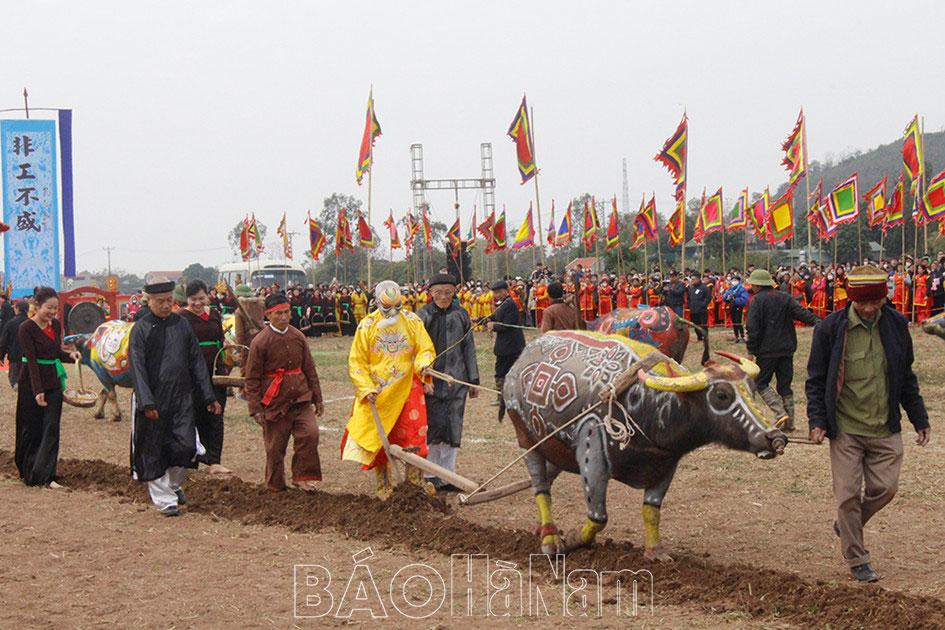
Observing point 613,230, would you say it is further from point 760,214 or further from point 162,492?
point 162,492

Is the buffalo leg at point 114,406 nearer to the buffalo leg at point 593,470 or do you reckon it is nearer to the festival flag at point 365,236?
the buffalo leg at point 593,470

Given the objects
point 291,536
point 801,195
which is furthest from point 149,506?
point 801,195

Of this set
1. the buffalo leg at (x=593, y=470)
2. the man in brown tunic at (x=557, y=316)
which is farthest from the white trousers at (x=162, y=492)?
the man in brown tunic at (x=557, y=316)

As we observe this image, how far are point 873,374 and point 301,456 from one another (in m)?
4.59

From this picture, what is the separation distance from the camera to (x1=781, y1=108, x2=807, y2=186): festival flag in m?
21.4

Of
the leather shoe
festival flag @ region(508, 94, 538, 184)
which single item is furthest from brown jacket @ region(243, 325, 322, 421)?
festival flag @ region(508, 94, 538, 184)

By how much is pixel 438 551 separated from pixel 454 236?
82.8 feet

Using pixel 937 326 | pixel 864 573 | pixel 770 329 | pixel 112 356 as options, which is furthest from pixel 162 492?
pixel 770 329

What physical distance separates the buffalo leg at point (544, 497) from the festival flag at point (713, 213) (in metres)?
18.7

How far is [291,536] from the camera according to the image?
266 inches

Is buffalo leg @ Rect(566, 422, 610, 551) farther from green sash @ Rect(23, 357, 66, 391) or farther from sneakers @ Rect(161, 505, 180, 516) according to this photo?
green sash @ Rect(23, 357, 66, 391)

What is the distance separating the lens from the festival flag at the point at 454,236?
30.4 m

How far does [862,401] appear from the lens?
18.0 ft

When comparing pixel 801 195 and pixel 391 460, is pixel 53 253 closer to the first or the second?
pixel 391 460
